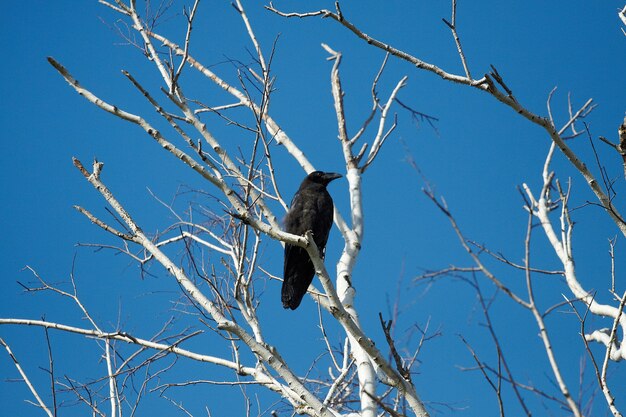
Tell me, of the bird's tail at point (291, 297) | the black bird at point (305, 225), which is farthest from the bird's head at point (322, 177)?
the bird's tail at point (291, 297)

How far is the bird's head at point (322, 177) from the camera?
681 cm

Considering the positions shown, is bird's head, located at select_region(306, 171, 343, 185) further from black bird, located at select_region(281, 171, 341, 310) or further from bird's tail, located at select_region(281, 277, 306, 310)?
bird's tail, located at select_region(281, 277, 306, 310)

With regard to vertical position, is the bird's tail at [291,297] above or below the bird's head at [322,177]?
below

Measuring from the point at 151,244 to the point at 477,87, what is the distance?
2241 mm

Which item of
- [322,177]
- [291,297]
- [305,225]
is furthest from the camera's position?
[322,177]

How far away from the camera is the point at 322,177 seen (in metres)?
6.87

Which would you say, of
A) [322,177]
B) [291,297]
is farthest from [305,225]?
[291,297]

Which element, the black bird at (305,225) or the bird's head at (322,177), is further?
the bird's head at (322,177)

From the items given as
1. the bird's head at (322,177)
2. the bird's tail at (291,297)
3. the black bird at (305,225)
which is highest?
the bird's head at (322,177)

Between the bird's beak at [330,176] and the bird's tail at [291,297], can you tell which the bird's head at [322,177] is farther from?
the bird's tail at [291,297]

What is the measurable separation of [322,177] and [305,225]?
59 cm

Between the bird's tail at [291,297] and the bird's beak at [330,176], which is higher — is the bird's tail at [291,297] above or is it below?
below

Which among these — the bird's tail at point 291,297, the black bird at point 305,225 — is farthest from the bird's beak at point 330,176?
the bird's tail at point 291,297

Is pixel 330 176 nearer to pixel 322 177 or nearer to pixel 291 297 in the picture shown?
pixel 322 177
